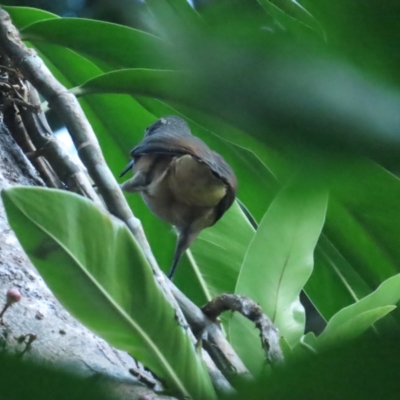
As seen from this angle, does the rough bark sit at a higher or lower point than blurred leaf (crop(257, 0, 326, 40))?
lower

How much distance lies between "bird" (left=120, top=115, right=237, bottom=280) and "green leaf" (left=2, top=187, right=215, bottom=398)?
0.68 m

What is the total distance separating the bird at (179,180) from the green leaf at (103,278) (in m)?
0.68

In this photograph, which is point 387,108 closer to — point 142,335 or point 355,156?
point 355,156

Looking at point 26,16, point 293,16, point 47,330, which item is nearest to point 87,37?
point 26,16

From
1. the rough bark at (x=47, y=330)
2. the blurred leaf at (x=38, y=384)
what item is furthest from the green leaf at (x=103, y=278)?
the blurred leaf at (x=38, y=384)

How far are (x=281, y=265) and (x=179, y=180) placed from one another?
421 millimetres

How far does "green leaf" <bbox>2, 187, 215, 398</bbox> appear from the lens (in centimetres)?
50

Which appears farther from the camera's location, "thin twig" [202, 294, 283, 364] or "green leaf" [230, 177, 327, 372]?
"green leaf" [230, 177, 327, 372]

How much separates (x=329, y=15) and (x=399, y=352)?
0.28 feet

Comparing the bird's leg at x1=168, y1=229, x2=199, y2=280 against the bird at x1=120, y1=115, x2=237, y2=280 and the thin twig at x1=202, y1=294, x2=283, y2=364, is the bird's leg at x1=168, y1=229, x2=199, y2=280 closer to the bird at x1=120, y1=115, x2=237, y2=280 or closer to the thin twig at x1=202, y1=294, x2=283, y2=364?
the bird at x1=120, y1=115, x2=237, y2=280

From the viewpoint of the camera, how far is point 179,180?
4.71ft

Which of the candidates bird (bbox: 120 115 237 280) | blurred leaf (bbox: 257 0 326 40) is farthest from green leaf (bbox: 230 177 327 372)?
blurred leaf (bbox: 257 0 326 40)

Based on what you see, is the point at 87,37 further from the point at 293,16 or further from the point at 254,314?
the point at 293,16

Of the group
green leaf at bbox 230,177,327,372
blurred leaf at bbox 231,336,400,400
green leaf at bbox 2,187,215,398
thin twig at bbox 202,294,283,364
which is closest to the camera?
blurred leaf at bbox 231,336,400,400
